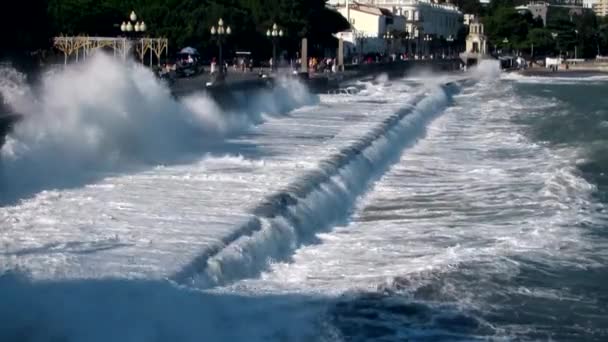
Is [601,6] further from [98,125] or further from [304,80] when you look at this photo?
[98,125]

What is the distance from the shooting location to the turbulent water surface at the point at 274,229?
10734 millimetres

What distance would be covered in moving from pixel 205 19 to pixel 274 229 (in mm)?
41022

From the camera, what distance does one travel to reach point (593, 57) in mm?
114438

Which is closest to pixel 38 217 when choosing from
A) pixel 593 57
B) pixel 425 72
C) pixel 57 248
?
pixel 57 248

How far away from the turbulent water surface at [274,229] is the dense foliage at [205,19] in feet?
47.0

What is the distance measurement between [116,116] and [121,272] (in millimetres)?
13578

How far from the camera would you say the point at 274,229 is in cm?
1415

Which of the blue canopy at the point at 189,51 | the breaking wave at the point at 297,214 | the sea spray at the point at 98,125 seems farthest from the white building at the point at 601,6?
the breaking wave at the point at 297,214

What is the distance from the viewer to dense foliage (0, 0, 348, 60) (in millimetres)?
48031

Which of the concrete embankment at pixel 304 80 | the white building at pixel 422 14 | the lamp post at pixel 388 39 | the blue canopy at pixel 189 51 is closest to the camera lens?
the concrete embankment at pixel 304 80

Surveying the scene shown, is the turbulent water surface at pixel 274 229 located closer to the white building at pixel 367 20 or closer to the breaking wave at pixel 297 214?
the breaking wave at pixel 297 214

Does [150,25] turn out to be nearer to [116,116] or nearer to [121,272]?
[116,116]

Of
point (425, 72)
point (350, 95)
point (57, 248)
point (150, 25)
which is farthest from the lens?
point (425, 72)

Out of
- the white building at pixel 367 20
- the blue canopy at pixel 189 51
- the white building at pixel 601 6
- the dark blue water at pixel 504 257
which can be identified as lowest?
the dark blue water at pixel 504 257
